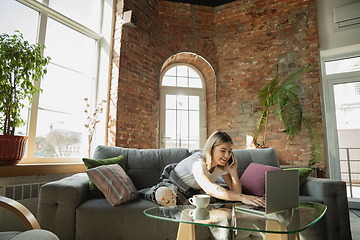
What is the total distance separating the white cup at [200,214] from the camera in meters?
1.16

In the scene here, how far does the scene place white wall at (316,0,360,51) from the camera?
3.84 meters

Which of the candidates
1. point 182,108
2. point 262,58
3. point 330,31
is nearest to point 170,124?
point 182,108

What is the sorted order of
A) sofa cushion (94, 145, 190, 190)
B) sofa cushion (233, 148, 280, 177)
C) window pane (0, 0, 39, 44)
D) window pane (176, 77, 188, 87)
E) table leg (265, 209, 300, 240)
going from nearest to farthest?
table leg (265, 209, 300, 240) → sofa cushion (94, 145, 190, 190) → sofa cushion (233, 148, 280, 177) → window pane (0, 0, 39, 44) → window pane (176, 77, 188, 87)

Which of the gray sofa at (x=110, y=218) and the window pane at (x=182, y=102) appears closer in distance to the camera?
the gray sofa at (x=110, y=218)

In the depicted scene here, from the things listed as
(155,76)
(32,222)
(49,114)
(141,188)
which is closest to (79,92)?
(49,114)

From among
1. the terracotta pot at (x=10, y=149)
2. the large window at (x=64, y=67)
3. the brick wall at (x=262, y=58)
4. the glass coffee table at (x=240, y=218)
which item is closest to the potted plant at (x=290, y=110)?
the brick wall at (x=262, y=58)

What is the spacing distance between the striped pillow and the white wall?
388 cm

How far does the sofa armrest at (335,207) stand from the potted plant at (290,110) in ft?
5.83

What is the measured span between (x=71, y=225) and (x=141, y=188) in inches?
28.0

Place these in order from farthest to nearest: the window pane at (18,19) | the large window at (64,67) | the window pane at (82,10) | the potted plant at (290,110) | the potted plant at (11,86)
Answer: the potted plant at (290,110), the window pane at (82,10), the large window at (64,67), the window pane at (18,19), the potted plant at (11,86)

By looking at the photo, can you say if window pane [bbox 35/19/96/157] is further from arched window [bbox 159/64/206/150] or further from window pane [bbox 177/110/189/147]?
window pane [bbox 177/110/189/147]

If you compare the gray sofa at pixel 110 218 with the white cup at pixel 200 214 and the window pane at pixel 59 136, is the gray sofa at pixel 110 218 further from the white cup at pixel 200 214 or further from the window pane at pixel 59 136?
the window pane at pixel 59 136

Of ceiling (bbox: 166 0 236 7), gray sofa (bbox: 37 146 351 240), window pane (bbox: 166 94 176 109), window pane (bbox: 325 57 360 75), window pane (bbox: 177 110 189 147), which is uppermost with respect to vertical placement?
ceiling (bbox: 166 0 236 7)

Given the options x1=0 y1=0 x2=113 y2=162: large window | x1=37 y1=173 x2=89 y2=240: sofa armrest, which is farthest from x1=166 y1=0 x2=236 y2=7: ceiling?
x1=37 y1=173 x2=89 y2=240: sofa armrest
